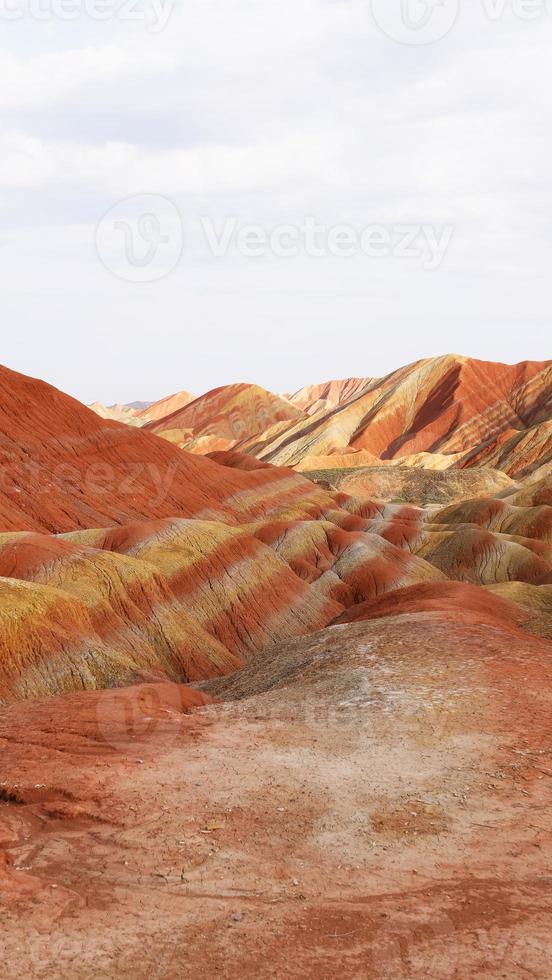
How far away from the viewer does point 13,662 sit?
19500mm

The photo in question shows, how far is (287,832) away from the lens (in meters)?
10.4

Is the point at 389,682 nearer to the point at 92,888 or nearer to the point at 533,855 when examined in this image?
the point at 533,855

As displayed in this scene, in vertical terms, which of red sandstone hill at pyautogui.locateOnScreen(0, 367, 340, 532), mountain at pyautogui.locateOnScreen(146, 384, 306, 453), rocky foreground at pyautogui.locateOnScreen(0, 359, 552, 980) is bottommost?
rocky foreground at pyautogui.locateOnScreen(0, 359, 552, 980)

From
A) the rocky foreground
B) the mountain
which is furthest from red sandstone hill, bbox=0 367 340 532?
the mountain

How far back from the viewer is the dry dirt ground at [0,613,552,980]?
7.85 meters

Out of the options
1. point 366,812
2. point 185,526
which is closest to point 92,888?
point 366,812

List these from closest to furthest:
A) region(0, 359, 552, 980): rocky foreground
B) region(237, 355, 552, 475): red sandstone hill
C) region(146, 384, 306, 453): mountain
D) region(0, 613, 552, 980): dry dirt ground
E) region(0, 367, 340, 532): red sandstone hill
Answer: region(0, 613, 552, 980): dry dirt ground → region(0, 359, 552, 980): rocky foreground → region(0, 367, 340, 532): red sandstone hill → region(237, 355, 552, 475): red sandstone hill → region(146, 384, 306, 453): mountain

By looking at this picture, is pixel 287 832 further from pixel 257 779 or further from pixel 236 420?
pixel 236 420

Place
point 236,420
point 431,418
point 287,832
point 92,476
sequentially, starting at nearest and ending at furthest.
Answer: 1. point 287,832
2. point 92,476
3. point 431,418
4. point 236,420

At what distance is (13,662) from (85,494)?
37.6 meters

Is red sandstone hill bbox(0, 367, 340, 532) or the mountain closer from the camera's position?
red sandstone hill bbox(0, 367, 340, 532)

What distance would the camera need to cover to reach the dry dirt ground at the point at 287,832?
7.85 m

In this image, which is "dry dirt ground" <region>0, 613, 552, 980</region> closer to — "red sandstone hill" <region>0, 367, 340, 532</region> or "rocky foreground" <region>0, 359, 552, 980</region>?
"rocky foreground" <region>0, 359, 552, 980</region>

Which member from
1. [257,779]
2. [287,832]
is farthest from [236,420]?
[287,832]
